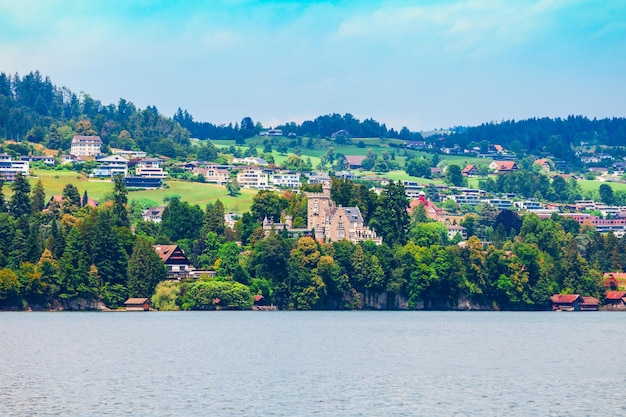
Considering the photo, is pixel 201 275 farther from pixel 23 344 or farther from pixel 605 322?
pixel 23 344

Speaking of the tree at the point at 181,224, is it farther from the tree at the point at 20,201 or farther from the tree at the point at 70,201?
the tree at the point at 20,201

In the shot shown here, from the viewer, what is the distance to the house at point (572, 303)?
489ft

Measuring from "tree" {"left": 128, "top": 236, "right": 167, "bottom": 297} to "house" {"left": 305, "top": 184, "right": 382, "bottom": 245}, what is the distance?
31.5m

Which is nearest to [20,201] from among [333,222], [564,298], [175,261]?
[175,261]

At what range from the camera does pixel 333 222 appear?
162m

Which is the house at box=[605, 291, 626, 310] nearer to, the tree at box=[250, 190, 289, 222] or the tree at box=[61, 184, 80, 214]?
the tree at box=[250, 190, 289, 222]

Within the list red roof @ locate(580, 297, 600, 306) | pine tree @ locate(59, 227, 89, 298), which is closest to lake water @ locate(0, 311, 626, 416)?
pine tree @ locate(59, 227, 89, 298)

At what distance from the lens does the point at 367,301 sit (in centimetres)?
14150

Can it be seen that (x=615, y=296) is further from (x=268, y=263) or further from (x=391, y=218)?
(x=268, y=263)

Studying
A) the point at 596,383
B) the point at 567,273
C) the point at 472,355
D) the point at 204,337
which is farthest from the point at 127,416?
the point at 567,273

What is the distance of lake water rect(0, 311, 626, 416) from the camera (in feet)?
177

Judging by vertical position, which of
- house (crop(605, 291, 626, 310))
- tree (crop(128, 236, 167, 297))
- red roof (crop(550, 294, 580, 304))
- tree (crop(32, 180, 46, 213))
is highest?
tree (crop(32, 180, 46, 213))

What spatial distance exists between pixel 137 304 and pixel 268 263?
598 inches

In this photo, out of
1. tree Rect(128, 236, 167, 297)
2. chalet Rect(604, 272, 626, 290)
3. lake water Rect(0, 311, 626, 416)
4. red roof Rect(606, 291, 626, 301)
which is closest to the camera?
lake water Rect(0, 311, 626, 416)
